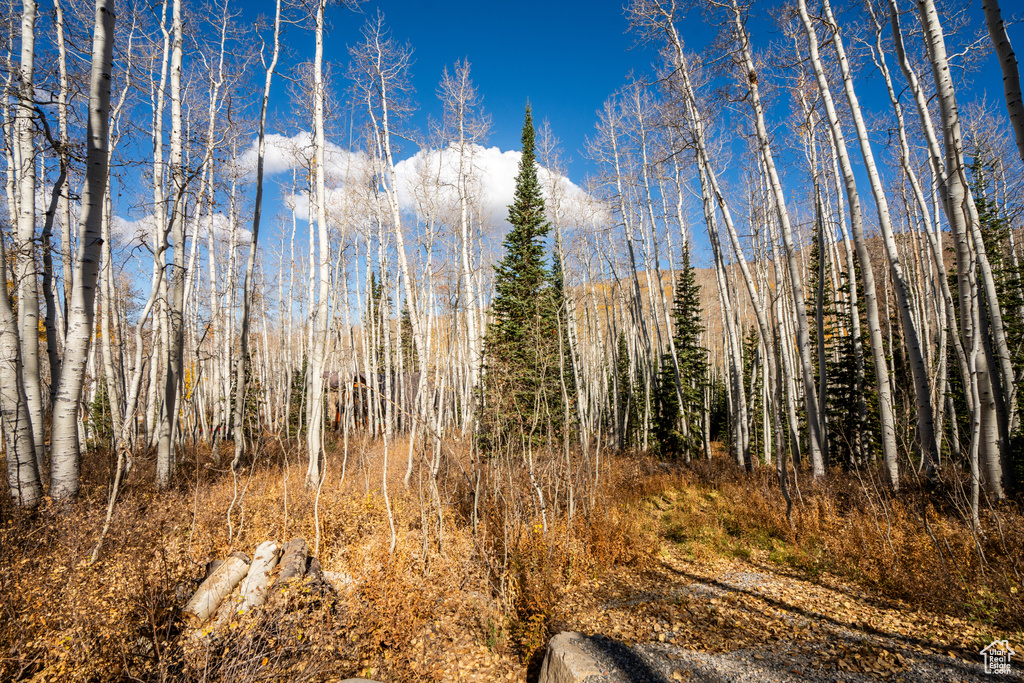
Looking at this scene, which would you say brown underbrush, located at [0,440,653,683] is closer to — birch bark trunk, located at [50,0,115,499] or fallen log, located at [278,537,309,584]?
fallen log, located at [278,537,309,584]

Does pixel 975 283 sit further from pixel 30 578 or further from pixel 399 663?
pixel 30 578

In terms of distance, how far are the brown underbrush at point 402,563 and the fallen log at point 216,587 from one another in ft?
0.54

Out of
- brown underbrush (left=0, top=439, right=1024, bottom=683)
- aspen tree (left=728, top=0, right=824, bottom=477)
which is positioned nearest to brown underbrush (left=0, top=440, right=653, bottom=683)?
brown underbrush (left=0, top=439, right=1024, bottom=683)

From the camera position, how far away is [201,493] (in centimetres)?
669

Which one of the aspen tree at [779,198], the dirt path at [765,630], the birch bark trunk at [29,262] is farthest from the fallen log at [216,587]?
the aspen tree at [779,198]

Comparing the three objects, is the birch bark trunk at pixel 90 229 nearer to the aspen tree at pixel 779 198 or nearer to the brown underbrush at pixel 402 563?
the brown underbrush at pixel 402 563

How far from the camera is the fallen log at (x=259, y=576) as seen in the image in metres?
4.13

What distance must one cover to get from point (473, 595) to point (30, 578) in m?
3.92

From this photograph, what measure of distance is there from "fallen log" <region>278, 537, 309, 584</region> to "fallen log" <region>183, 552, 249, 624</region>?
1.42 feet

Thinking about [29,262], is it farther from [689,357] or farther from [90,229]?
[689,357]

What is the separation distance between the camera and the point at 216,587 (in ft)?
13.9

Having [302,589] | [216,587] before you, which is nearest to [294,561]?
[302,589]

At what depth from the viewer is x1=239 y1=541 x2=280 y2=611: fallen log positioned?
413 centimetres

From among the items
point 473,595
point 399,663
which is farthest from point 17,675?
point 473,595
